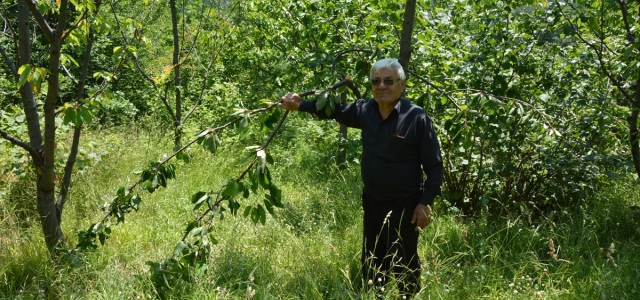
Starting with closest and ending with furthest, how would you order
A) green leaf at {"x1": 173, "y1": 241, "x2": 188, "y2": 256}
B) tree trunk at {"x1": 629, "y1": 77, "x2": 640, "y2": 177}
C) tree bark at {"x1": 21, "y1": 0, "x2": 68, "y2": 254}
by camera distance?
tree bark at {"x1": 21, "y1": 0, "x2": 68, "y2": 254}, green leaf at {"x1": 173, "y1": 241, "x2": 188, "y2": 256}, tree trunk at {"x1": 629, "y1": 77, "x2": 640, "y2": 177}

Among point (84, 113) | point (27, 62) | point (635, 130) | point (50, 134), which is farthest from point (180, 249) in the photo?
point (635, 130)

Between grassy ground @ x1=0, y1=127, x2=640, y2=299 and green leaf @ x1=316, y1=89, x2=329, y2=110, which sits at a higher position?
green leaf @ x1=316, y1=89, x2=329, y2=110

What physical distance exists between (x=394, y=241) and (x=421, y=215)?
12.3 inches

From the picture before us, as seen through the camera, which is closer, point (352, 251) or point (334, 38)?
point (352, 251)

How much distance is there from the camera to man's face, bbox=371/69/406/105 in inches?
120

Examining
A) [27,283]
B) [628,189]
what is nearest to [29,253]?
[27,283]

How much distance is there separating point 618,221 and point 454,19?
95.2 inches

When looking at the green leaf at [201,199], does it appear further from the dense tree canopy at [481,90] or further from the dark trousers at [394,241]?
the dark trousers at [394,241]

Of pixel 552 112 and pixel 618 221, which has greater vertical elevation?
pixel 552 112

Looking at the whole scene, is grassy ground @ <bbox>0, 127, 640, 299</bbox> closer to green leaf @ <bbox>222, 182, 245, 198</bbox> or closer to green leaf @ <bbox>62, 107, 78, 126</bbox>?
green leaf @ <bbox>222, 182, 245, 198</bbox>

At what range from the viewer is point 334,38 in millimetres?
5965

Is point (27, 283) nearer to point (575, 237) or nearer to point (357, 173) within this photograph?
point (357, 173)

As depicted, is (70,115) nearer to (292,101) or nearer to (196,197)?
(196,197)

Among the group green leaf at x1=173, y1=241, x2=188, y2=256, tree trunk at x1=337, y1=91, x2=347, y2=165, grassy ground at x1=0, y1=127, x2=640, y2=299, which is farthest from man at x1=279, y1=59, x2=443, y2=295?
tree trunk at x1=337, y1=91, x2=347, y2=165
